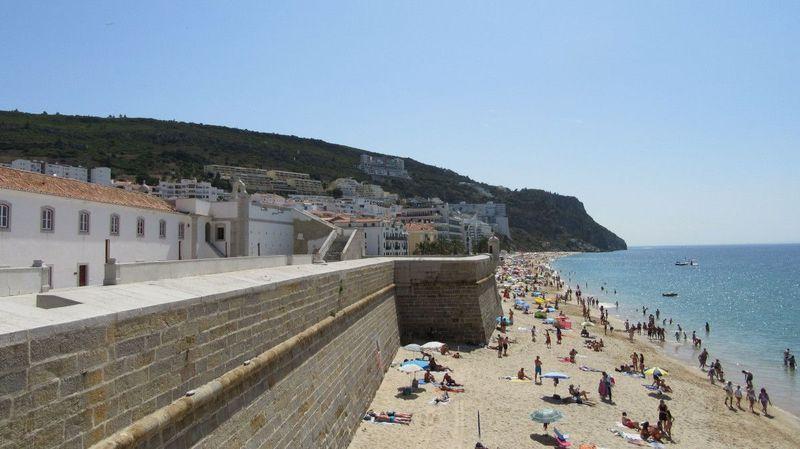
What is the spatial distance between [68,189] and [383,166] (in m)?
163

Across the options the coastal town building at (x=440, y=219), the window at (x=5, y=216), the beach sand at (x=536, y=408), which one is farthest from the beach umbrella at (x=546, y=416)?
the coastal town building at (x=440, y=219)

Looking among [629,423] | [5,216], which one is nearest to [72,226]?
[5,216]

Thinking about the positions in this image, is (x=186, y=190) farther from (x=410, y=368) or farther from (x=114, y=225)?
(x=410, y=368)

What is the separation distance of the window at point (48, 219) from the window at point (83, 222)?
1.01 meters

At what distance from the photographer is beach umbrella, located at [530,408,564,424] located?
538 inches

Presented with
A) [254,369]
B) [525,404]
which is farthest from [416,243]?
[254,369]

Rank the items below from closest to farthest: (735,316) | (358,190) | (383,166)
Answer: (735,316) < (358,190) < (383,166)

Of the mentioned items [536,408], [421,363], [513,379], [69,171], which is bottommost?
[536,408]

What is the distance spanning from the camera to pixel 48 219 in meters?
15.9

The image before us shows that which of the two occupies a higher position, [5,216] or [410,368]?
[5,216]

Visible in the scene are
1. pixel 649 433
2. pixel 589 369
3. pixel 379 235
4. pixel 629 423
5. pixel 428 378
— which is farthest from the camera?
pixel 379 235

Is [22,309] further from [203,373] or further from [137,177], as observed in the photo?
[137,177]

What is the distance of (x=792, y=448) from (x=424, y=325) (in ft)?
38.0

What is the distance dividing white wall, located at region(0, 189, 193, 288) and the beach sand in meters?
10.3
